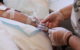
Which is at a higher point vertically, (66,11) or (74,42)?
(66,11)

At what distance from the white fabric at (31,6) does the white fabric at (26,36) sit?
0.87 ft

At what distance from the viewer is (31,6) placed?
1245 mm

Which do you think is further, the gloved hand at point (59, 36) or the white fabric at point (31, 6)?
the white fabric at point (31, 6)

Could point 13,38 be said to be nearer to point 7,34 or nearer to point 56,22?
point 7,34

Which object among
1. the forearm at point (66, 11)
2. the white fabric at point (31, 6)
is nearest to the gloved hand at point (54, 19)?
the forearm at point (66, 11)

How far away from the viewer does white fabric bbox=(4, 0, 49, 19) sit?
1196mm

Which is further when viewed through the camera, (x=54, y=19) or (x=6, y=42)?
(x=54, y=19)

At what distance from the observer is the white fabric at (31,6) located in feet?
3.92

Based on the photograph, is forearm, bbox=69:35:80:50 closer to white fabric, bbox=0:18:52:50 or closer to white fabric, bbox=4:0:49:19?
white fabric, bbox=0:18:52:50

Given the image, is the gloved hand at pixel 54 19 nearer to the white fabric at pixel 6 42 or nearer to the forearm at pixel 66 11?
the forearm at pixel 66 11

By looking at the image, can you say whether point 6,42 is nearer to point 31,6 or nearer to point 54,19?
point 54,19

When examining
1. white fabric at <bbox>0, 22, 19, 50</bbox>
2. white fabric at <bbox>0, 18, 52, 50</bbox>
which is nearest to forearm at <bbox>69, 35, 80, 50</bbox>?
white fabric at <bbox>0, 18, 52, 50</bbox>

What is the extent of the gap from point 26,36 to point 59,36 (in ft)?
0.60

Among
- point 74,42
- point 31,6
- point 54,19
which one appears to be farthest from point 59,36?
point 31,6
